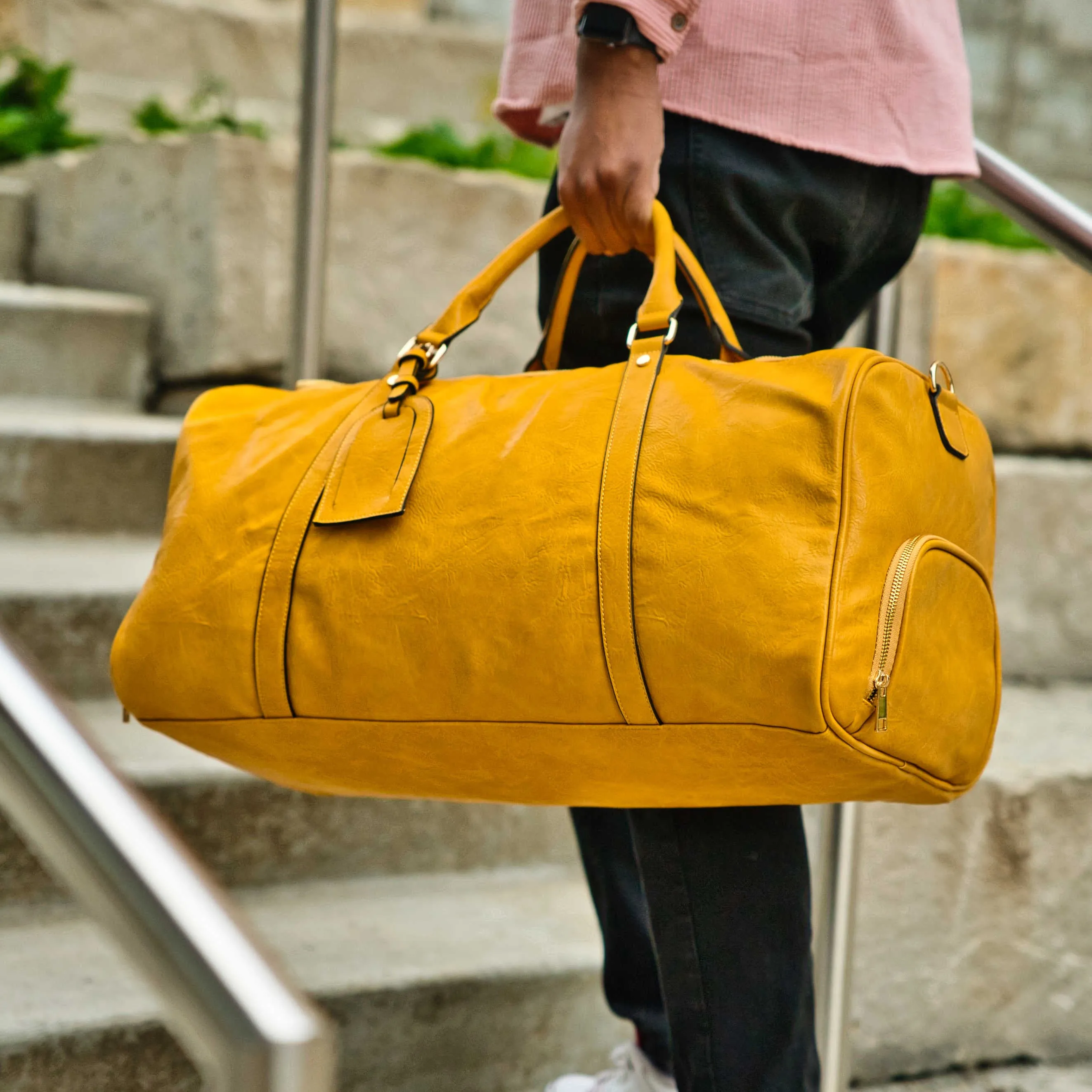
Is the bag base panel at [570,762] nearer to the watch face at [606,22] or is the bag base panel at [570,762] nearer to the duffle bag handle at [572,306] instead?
the duffle bag handle at [572,306]

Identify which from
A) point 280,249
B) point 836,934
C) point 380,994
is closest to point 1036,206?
point 836,934

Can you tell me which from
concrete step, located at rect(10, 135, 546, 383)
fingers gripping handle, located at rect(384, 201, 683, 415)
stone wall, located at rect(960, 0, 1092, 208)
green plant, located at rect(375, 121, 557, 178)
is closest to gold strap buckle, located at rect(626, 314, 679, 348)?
fingers gripping handle, located at rect(384, 201, 683, 415)

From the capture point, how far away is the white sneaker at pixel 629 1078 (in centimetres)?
104

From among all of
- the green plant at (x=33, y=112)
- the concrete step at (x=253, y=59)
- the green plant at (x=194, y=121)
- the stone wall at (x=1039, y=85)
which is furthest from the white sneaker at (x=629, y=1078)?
the stone wall at (x=1039, y=85)

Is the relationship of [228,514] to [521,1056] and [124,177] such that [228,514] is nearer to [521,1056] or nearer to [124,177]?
[521,1056]

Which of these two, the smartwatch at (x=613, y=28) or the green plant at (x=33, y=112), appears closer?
the smartwatch at (x=613, y=28)

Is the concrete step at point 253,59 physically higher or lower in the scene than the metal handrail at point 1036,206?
higher

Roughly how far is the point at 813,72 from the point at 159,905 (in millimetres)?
706

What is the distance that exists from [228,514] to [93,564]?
82 cm

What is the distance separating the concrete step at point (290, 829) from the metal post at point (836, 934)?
1.54 ft

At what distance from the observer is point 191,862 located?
365 millimetres

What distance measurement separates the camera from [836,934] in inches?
42.3

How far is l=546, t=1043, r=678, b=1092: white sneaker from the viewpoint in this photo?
104cm

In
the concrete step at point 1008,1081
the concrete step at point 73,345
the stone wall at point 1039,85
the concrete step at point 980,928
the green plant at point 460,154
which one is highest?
the stone wall at point 1039,85
